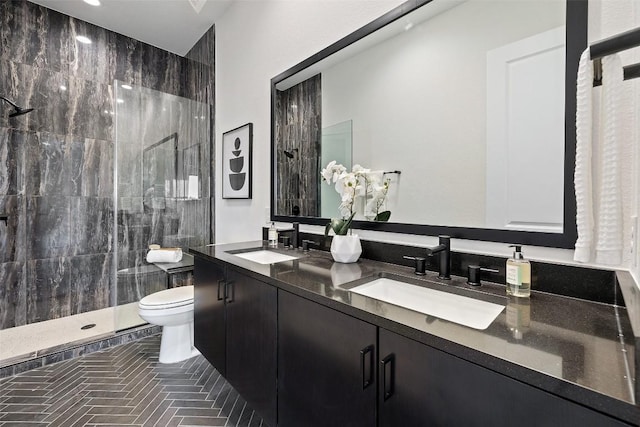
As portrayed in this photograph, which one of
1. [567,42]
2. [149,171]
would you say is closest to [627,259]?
[567,42]

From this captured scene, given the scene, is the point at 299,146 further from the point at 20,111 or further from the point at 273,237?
the point at 20,111

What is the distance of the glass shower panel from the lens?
2.83 metres

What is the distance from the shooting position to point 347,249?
1522 millimetres

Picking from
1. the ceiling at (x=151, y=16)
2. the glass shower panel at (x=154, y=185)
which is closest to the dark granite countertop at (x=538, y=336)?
the glass shower panel at (x=154, y=185)

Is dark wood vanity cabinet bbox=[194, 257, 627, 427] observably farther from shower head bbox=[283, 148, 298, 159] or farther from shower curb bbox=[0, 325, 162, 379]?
shower curb bbox=[0, 325, 162, 379]

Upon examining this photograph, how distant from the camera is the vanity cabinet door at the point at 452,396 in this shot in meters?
0.55

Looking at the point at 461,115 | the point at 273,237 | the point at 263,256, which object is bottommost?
the point at 263,256

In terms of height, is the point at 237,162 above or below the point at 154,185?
above

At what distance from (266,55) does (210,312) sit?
1.96 m

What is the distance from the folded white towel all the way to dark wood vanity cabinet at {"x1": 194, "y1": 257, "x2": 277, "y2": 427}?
126 cm

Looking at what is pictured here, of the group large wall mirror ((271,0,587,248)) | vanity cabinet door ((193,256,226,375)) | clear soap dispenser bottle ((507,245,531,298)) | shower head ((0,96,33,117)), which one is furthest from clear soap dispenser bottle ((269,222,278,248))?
shower head ((0,96,33,117))

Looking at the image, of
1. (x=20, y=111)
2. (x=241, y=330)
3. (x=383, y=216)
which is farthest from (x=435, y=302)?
(x=20, y=111)

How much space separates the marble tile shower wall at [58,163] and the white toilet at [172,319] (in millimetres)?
1005

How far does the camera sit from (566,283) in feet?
3.18
